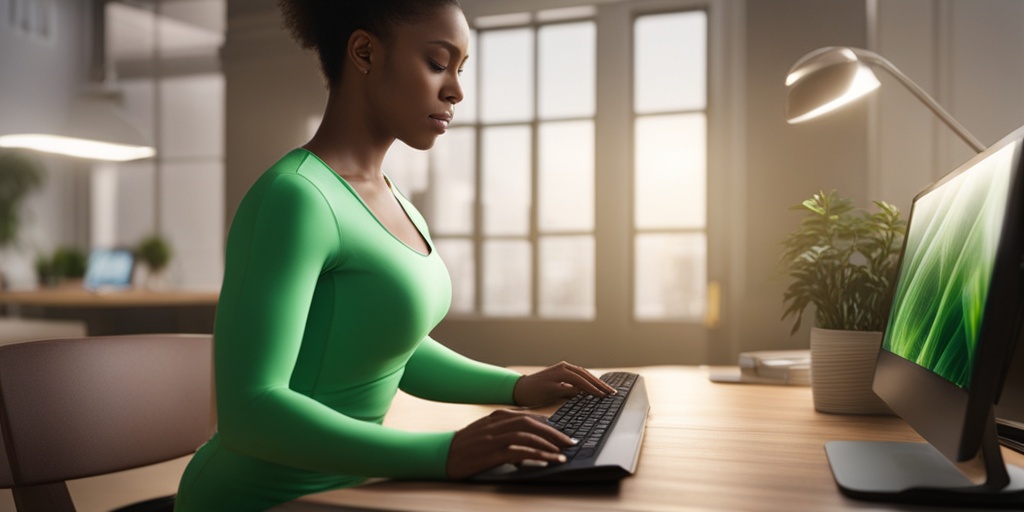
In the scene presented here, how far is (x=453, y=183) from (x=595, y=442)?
360cm

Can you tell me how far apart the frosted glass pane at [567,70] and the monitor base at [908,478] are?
3303 mm

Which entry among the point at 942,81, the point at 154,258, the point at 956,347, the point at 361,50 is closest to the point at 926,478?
the point at 956,347

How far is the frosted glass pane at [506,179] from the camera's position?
4.17m

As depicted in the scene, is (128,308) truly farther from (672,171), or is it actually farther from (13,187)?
(672,171)

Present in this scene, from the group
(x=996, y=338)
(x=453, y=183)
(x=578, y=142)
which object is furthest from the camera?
(x=453, y=183)

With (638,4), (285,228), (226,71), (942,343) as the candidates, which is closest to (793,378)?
(942,343)

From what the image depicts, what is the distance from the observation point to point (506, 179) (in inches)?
165

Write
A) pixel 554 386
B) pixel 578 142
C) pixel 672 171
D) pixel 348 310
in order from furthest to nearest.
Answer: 1. pixel 578 142
2. pixel 672 171
3. pixel 554 386
4. pixel 348 310

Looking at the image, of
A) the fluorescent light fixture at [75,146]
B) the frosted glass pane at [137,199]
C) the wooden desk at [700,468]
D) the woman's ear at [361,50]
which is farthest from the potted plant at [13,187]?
the woman's ear at [361,50]

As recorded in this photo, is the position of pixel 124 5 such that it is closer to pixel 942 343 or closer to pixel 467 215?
pixel 467 215

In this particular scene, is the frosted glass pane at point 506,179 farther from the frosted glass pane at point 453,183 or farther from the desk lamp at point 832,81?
the desk lamp at point 832,81

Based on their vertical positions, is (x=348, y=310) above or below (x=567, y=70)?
below

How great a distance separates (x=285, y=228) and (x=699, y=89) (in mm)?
3455

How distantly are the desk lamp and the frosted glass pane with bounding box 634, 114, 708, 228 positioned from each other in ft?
7.97
